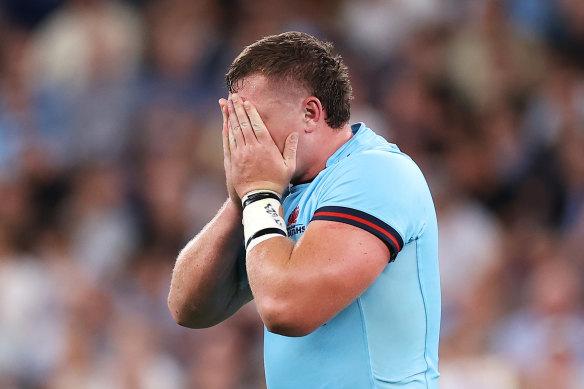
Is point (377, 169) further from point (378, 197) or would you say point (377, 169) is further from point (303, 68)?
point (303, 68)

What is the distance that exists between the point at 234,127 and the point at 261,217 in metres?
0.36

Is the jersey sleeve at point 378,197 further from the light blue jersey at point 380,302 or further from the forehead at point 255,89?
the forehead at point 255,89

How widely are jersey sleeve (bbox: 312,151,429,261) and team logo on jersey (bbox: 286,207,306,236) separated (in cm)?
14

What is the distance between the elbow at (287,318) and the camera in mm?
3047

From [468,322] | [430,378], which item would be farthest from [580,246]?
[430,378]

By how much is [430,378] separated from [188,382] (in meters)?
4.12

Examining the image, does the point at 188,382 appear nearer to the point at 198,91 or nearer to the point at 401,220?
the point at 198,91

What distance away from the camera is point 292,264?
309cm

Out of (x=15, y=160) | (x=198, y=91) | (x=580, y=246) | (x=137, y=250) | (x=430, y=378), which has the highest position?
(x=198, y=91)

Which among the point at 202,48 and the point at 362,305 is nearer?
the point at 362,305

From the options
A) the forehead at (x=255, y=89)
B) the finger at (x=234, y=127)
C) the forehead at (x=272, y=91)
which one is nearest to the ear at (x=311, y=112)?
the forehead at (x=272, y=91)

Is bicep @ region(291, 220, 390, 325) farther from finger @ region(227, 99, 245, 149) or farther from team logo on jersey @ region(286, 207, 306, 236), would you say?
finger @ region(227, 99, 245, 149)

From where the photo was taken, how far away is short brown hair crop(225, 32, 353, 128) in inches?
136

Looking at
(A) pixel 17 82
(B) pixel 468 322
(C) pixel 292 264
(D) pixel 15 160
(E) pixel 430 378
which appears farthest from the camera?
(A) pixel 17 82
